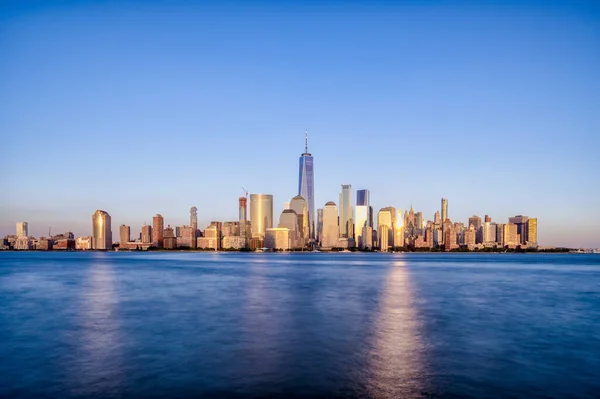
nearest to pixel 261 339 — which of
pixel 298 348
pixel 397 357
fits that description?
pixel 298 348

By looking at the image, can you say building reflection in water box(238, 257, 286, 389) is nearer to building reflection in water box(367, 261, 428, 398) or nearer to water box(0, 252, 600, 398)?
water box(0, 252, 600, 398)

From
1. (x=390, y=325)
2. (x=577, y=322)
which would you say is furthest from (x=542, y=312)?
(x=390, y=325)

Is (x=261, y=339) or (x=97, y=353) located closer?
(x=97, y=353)

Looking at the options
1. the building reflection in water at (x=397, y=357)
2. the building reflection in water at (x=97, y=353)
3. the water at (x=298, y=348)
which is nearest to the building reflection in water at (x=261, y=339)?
the water at (x=298, y=348)

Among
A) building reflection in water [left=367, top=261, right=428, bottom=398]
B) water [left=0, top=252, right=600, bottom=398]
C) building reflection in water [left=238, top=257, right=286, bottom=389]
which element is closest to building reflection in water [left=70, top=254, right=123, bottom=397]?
water [left=0, top=252, right=600, bottom=398]

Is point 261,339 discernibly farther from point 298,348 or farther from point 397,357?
point 397,357

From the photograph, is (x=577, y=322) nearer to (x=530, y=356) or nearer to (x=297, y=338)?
(x=530, y=356)
